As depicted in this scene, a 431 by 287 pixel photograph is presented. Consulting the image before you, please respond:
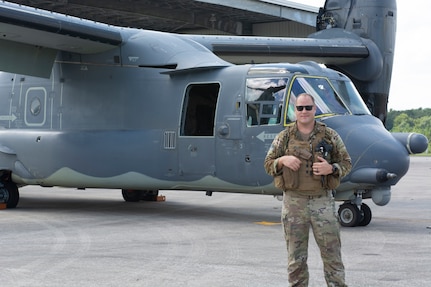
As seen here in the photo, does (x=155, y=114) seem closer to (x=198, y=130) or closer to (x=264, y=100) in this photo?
(x=198, y=130)

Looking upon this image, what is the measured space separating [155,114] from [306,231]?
7.35 metres

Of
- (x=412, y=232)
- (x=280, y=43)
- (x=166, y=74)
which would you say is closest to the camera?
(x=412, y=232)

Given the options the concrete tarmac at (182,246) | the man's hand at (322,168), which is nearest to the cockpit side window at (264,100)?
the concrete tarmac at (182,246)

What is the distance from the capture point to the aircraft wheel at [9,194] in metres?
13.9

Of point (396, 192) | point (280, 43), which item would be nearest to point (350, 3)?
point (280, 43)

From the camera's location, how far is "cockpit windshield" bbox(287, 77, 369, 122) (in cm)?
1097

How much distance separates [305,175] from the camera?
17.7 ft

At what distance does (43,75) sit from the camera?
13297 mm

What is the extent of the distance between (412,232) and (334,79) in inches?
109

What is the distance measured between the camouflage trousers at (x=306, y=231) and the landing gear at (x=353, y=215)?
5585mm

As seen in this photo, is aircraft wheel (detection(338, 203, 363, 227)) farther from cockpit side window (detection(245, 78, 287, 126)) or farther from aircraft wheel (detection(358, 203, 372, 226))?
cockpit side window (detection(245, 78, 287, 126))

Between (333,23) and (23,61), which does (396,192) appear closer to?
(333,23)

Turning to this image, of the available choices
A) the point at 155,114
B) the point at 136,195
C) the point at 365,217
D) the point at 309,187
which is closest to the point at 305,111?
the point at 309,187

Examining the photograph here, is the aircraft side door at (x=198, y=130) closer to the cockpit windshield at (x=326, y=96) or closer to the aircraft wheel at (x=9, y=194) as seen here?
the cockpit windshield at (x=326, y=96)
